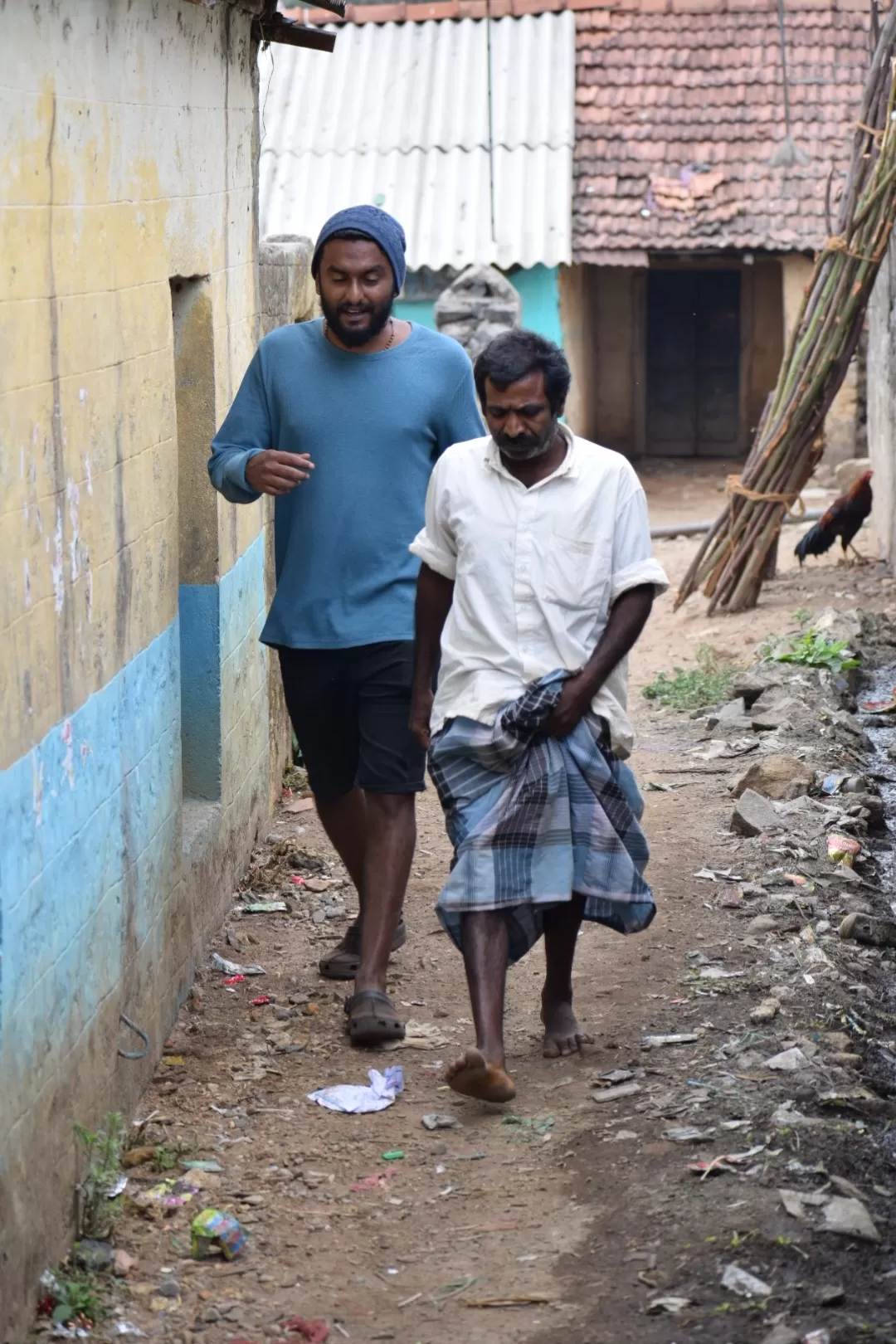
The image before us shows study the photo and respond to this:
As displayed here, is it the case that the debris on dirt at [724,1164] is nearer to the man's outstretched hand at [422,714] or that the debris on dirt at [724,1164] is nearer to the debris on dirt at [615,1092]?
the debris on dirt at [615,1092]

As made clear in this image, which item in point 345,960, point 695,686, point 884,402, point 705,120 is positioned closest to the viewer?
point 345,960

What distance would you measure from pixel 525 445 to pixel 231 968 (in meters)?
2.00

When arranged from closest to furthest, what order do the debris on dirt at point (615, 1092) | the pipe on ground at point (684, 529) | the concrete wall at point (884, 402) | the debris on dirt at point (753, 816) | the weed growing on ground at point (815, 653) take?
1. the debris on dirt at point (615, 1092)
2. the debris on dirt at point (753, 816)
3. the weed growing on ground at point (815, 653)
4. the concrete wall at point (884, 402)
5. the pipe on ground at point (684, 529)

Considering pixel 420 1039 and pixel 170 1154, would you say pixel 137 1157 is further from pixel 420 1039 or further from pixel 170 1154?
pixel 420 1039

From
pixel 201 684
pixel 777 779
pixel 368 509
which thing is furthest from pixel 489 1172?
pixel 777 779

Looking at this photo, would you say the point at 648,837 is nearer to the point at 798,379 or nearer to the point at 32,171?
the point at 32,171

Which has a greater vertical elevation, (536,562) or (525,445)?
(525,445)

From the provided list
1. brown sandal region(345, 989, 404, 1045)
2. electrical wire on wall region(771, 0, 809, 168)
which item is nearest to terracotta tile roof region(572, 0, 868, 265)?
electrical wire on wall region(771, 0, 809, 168)

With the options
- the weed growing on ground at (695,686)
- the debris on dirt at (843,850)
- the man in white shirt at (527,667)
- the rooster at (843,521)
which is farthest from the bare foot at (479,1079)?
the rooster at (843,521)

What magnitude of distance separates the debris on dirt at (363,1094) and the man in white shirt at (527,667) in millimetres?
335

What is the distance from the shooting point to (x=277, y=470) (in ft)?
13.4

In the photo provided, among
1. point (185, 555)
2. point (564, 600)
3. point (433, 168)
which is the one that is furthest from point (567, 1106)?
point (433, 168)

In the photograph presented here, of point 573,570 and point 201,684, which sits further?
point 201,684

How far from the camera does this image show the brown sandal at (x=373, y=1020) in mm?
4285
